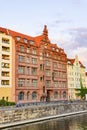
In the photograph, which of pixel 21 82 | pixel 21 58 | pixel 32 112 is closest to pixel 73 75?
pixel 21 58

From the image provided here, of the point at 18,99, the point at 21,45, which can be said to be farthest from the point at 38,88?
the point at 21,45

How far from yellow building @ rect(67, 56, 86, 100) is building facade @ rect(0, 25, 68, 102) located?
581 centimetres

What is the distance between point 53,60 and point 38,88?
53.8ft

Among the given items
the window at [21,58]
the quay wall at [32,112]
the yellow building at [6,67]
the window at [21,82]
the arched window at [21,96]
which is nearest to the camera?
the quay wall at [32,112]

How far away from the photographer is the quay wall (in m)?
52.6

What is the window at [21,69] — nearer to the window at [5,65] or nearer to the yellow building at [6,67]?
the yellow building at [6,67]

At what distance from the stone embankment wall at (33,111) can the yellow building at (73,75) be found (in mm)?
34894

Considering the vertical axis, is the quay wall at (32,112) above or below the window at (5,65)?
below

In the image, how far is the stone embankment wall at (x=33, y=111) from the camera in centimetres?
5288

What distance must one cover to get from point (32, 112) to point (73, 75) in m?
61.3

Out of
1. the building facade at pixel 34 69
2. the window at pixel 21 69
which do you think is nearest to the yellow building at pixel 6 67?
the building facade at pixel 34 69

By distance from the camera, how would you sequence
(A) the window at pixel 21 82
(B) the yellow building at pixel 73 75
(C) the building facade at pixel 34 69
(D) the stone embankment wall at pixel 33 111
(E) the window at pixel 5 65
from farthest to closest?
(B) the yellow building at pixel 73 75
(A) the window at pixel 21 82
(C) the building facade at pixel 34 69
(E) the window at pixel 5 65
(D) the stone embankment wall at pixel 33 111

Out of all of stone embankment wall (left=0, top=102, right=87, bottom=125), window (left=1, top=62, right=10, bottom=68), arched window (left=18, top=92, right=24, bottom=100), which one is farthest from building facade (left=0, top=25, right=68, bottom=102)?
stone embankment wall (left=0, top=102, right=87, bottom=125)

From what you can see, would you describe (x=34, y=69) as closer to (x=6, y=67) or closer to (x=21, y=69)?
(x=21, y=69)
